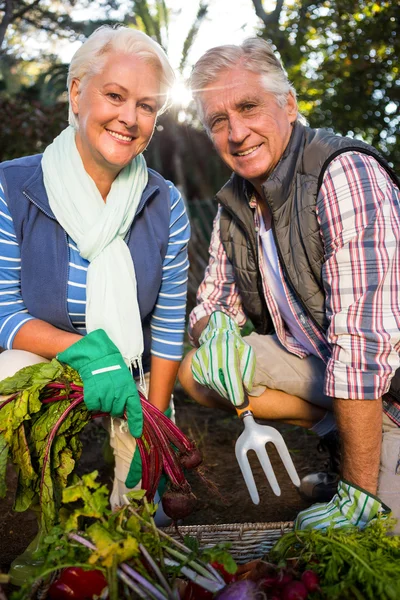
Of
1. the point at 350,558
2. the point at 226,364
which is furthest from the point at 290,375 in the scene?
the point at 350,558

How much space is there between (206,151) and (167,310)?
1213 cm

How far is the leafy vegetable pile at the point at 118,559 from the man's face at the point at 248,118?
4.04 feet

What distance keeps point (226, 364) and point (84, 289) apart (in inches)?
22.7

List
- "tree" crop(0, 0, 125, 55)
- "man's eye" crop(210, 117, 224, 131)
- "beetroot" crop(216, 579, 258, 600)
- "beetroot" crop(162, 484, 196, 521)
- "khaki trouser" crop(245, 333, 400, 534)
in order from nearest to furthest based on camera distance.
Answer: "beetroot" crop(216, 579, 258, 600) < "beetroot" crop(162, 484, 196, 521) < "man's eye" crop(210, 117, 224, 131) < "khaki trouser" crop(245, 333, 400, 534) < "tree" crop(0, 0, 125, 55)

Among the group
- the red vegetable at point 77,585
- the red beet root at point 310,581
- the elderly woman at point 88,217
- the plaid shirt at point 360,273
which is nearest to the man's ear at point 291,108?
the plaid shirt at point 360,273

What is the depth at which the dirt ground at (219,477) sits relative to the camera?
8.22ft

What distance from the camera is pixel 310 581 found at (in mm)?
1377

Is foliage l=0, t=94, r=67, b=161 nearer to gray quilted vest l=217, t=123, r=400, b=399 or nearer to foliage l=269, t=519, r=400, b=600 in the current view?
gray quilted vest l=217, t=123, r=400, b=399

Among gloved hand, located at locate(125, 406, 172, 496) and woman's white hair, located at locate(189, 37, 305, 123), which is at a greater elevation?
woman's white hair, located at locate(189, 37, 305, 123)

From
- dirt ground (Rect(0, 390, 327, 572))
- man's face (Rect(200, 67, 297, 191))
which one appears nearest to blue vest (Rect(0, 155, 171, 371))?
man's face (Rect(200, 67, 297, 191))

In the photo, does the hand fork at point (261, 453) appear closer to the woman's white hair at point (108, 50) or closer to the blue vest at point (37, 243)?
the blue vest at point (37, 243)

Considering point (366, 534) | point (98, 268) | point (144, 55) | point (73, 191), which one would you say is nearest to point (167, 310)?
point (98, 268)

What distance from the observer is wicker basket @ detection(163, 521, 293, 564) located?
180 centimetres

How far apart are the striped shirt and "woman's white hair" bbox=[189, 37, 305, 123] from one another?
0.49 metres
